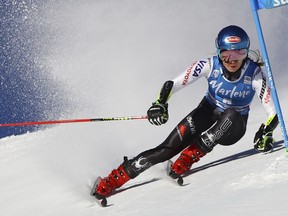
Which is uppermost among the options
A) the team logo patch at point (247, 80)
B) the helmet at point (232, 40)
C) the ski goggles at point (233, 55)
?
the helmet at point (232, 40)

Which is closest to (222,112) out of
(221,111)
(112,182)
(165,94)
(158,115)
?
(221,111)

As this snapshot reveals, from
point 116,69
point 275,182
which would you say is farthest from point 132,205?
point 116,69

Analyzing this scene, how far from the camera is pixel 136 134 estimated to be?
862 cm

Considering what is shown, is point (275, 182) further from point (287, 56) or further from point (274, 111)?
→ point (287, 56)

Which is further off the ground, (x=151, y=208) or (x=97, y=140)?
(x=151, y=208)

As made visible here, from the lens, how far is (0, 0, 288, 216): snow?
3.79 m

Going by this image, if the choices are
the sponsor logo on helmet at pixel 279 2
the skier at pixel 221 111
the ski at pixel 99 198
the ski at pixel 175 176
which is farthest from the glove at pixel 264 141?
the ski at pixel 99 198

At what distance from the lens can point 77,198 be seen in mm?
4715

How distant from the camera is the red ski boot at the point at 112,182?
14.8ft

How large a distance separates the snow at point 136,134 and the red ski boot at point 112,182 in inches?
3.1

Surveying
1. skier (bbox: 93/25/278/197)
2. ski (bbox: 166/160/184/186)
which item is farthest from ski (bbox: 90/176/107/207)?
ski (bbox: 166/160/184/186)

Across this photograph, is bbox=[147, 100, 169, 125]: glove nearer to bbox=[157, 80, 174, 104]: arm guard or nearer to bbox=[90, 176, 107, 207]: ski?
bbox=[157, 80, 174, 104]: arm guard

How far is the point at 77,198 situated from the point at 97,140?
331 cm

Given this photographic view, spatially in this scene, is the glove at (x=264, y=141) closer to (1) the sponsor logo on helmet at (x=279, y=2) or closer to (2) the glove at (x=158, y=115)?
(2) the glove at (x=158, y=115)
